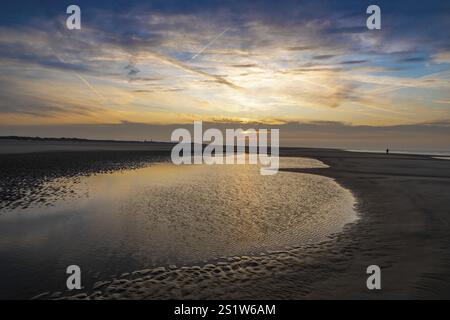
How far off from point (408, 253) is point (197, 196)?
46.4 ft

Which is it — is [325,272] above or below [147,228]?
below

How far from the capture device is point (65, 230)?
13.3m

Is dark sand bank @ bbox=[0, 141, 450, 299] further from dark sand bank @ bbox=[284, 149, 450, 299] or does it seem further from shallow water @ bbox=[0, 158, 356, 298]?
shallow water @ bbox=[0, 158, 356, 298]

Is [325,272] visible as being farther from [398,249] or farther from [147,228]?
[147,228]

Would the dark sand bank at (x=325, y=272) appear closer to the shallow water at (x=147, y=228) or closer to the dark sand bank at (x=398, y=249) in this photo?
the dark sand bank at (x=398, y=249)

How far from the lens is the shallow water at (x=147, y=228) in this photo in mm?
9633

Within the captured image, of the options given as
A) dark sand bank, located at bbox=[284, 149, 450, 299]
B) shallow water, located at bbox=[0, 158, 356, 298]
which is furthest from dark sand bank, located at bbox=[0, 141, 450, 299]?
shallow water, located at bbox=[0, 158, 356, 298]

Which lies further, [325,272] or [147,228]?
[147,228]

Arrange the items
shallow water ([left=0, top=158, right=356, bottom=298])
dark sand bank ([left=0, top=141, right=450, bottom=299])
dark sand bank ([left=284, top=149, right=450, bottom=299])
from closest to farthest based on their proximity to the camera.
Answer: dark sand bank ([left=0, top=141, right=450, bottom=299]), dark sand bank ([left=284, top=149, right=450, bottom=299]), shallow water ([left=0, top=158, right=356, bottom=298])

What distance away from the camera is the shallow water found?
9.63 metres

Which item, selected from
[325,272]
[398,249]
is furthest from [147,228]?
[398,249]

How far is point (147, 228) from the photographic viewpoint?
45.7ft
